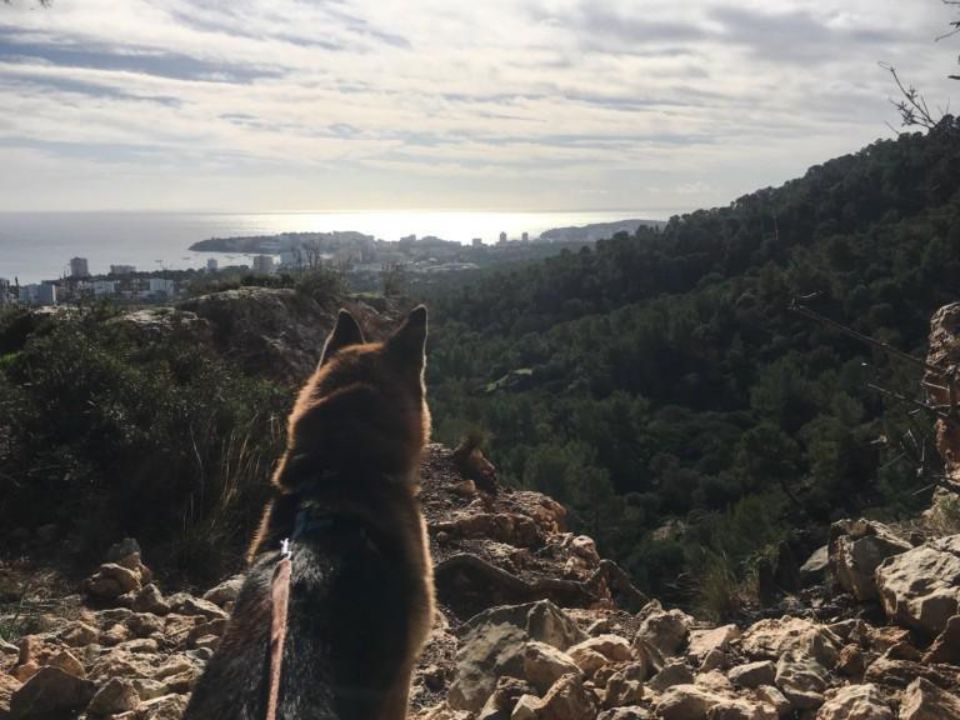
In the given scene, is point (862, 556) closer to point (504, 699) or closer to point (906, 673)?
point (906, 673)

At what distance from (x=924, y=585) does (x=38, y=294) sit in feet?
43.0

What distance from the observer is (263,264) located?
54.3 feet

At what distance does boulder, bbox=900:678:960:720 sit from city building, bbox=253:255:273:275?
→ 43.4 feet

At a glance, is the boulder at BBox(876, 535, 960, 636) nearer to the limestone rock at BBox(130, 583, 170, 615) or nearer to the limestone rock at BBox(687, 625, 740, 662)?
the limestone rock at BBox(687, 625, 740, 662)

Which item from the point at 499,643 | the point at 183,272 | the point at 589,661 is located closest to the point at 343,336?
the point at 499,643

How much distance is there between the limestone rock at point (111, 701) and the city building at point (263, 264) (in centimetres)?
1178

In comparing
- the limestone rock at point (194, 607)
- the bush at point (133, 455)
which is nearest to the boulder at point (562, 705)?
the limestone rock at point (194, 607)

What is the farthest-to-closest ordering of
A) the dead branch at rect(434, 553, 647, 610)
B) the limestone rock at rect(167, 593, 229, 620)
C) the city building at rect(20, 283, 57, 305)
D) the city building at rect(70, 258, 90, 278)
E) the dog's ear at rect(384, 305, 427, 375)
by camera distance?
the city building at rect(70, 258, 90, 278)
the city building at rect(20, 283, 57, 305)
the dead branch at rect(434, 553, 647, 610)
the limestone rock at rect(167, 593, 229, 620)
the dog's ear at rect(384, 305, 427, 375)

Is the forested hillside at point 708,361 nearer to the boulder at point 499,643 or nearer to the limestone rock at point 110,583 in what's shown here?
the limestone rock at point 110,583

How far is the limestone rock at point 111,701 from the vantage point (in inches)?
141

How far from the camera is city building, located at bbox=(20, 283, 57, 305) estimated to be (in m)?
11.9

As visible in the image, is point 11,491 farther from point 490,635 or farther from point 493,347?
point 493,347

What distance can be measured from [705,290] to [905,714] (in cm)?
5351

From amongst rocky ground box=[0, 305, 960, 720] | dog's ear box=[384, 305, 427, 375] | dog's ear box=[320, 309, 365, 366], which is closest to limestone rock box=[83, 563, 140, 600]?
rocky ground box=[0, 305, 960, 720]
